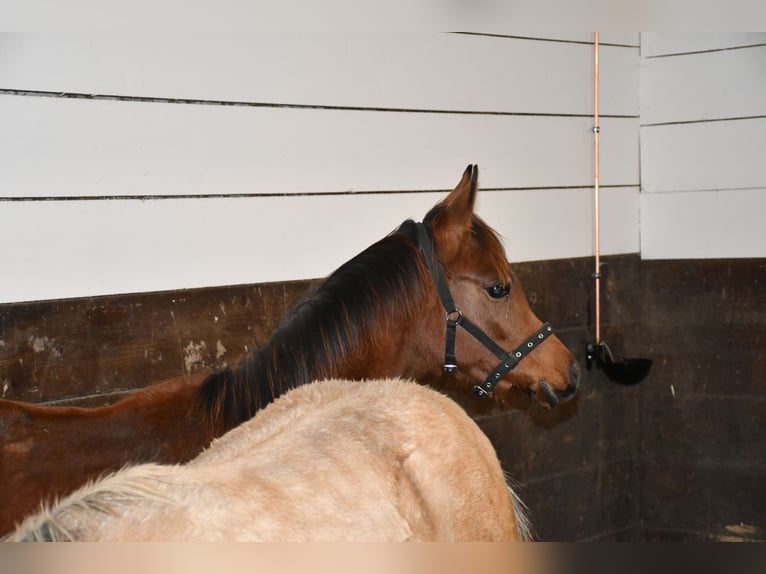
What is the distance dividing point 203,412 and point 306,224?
92cm

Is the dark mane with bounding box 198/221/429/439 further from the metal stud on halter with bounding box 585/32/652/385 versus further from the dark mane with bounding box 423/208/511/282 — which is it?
the metal stud on halter with bounding box 585/32/652/385

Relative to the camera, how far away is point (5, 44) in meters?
1.81

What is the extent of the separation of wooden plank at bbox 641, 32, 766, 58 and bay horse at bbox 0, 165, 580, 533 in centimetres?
161

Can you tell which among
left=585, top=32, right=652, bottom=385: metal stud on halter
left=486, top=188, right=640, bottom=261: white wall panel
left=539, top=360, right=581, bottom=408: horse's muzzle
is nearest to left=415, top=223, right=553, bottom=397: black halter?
left=539, top=360, right=581, bottom=408: horse's muzzle

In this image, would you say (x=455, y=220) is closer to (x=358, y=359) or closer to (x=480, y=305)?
(x=480, y=305)

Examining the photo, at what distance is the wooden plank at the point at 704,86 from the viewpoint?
3.14 meters

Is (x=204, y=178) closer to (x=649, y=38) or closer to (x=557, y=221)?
(x=557, y=221)

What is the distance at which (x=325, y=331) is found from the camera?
5.56 feet

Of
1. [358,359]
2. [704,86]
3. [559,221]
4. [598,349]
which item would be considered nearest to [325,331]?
[358,359]

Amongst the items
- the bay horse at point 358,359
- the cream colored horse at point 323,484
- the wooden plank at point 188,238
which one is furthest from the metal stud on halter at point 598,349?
the cream colored horse at point 323,484

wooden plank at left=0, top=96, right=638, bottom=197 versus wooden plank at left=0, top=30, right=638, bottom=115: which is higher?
wooden plank at left=0, top=30, right=638, bottom=115

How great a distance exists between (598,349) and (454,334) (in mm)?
1437

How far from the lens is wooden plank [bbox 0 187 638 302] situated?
6.24 feet

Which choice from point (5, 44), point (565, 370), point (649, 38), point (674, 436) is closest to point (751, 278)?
point (674, 436)
